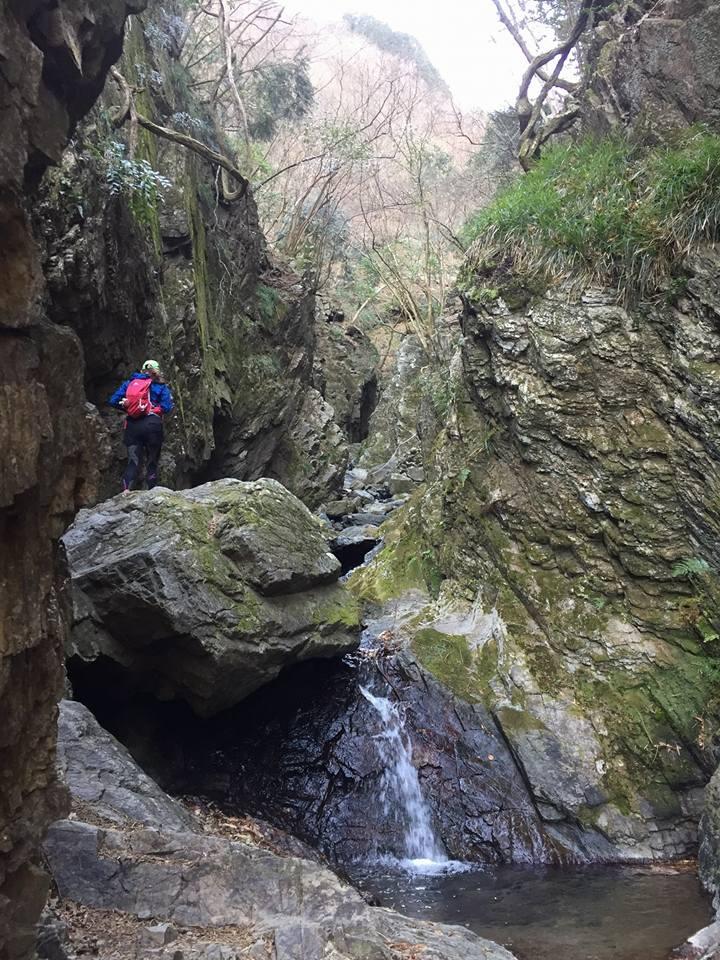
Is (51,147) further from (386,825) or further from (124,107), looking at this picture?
(124,107)

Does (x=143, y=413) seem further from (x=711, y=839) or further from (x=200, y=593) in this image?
(x=711, y=839)

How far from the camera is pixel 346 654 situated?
925 centimetres

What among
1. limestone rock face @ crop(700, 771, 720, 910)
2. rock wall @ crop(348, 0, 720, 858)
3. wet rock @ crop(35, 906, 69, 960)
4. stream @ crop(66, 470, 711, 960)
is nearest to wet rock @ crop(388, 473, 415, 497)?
rock wall @ crop(348, 0, 720, 858)

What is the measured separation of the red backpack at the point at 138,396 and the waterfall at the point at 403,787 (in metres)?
4.42

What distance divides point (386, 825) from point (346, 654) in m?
2.09

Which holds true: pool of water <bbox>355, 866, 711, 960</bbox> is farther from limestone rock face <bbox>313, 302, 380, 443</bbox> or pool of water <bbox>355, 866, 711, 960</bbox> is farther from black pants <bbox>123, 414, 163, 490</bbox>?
limestone rock face <bbox>313, 302, 380, 443</bbox>

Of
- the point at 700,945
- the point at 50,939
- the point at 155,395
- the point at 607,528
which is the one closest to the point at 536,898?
the point at 700,945

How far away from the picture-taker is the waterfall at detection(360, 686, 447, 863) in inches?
300

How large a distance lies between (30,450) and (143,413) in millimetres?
7125

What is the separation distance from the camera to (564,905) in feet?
21.0

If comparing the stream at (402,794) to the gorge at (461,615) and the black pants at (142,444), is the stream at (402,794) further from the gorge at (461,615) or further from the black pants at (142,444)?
the black pants at (142,444)

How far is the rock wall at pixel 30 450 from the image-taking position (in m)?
2.45

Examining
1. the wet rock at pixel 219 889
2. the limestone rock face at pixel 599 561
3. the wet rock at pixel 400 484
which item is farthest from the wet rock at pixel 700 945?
the wet rock at pixel 400 484

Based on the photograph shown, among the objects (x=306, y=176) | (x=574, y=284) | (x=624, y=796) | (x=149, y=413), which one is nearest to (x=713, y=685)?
(x=624, y=796)
